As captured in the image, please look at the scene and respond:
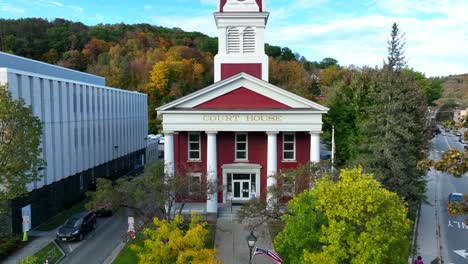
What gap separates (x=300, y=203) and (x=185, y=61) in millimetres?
88057

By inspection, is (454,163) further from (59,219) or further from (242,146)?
(59,219)

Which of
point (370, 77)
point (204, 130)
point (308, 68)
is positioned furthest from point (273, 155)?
point (308, 68)

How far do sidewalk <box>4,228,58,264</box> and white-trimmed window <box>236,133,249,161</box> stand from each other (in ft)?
49.4

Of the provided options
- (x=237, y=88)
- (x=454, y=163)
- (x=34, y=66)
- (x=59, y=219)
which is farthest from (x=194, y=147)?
(x=454, y=163)

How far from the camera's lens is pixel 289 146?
3300 cm

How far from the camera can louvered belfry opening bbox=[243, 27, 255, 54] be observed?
34.4 meters

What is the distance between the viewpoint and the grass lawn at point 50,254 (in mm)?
21728

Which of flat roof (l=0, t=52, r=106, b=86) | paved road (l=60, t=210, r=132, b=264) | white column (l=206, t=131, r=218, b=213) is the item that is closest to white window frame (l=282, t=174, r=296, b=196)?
white column (l=206, t=131, r=218, b=213)

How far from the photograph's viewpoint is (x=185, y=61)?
330ft

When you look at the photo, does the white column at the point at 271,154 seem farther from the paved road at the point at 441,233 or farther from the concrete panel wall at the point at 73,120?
the concrete panel wall at the point at 73,120

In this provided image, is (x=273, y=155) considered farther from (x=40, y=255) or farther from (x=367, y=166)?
(x=40, y=255)

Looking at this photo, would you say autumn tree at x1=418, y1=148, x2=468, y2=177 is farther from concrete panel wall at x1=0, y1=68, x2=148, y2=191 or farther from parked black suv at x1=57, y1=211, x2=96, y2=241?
concrete panel wall at x1=0, y1=68, x2=148, y2=191

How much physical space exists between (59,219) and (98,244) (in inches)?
249

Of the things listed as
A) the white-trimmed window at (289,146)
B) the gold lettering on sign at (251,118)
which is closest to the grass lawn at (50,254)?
the gold lettering on sign at (251,118)
